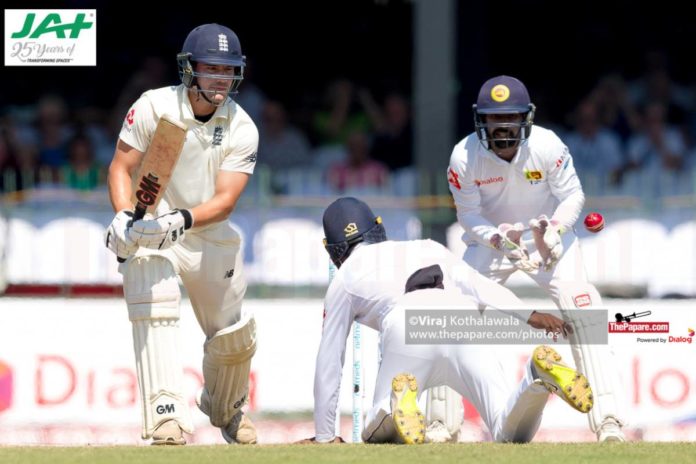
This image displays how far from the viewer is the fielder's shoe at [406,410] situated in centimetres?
621

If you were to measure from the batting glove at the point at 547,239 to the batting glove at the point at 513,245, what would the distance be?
63 millimetres

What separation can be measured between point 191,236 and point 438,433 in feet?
5.27

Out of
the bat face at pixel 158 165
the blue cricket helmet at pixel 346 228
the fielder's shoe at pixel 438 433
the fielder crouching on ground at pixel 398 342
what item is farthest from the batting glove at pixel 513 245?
the bat face at pixel 158 165

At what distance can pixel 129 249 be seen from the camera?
675 cm

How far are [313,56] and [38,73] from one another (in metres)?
2.63

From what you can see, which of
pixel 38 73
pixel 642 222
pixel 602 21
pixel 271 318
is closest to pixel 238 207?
pixel 271 318

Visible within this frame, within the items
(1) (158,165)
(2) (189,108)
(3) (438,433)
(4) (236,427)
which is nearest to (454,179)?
(3) (438,433)

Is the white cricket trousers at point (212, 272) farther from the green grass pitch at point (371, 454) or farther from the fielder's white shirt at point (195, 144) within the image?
the green grass pitch at point (371, 454)

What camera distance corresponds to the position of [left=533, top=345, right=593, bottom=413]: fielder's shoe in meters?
5.91

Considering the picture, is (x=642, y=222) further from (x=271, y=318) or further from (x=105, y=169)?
(x=105, y=169)

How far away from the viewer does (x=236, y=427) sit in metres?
8.05

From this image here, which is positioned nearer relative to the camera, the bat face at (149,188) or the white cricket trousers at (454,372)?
the white cricket trousers at (454,372)

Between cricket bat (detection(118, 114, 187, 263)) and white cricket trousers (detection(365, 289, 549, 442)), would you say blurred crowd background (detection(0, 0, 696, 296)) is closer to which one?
cricket bat (detection(118, 114, 187, 263))

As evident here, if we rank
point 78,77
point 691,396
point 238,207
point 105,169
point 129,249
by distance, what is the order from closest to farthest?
point 129,249
point 691,396
point 238,207
point 105,169
point 78,77
